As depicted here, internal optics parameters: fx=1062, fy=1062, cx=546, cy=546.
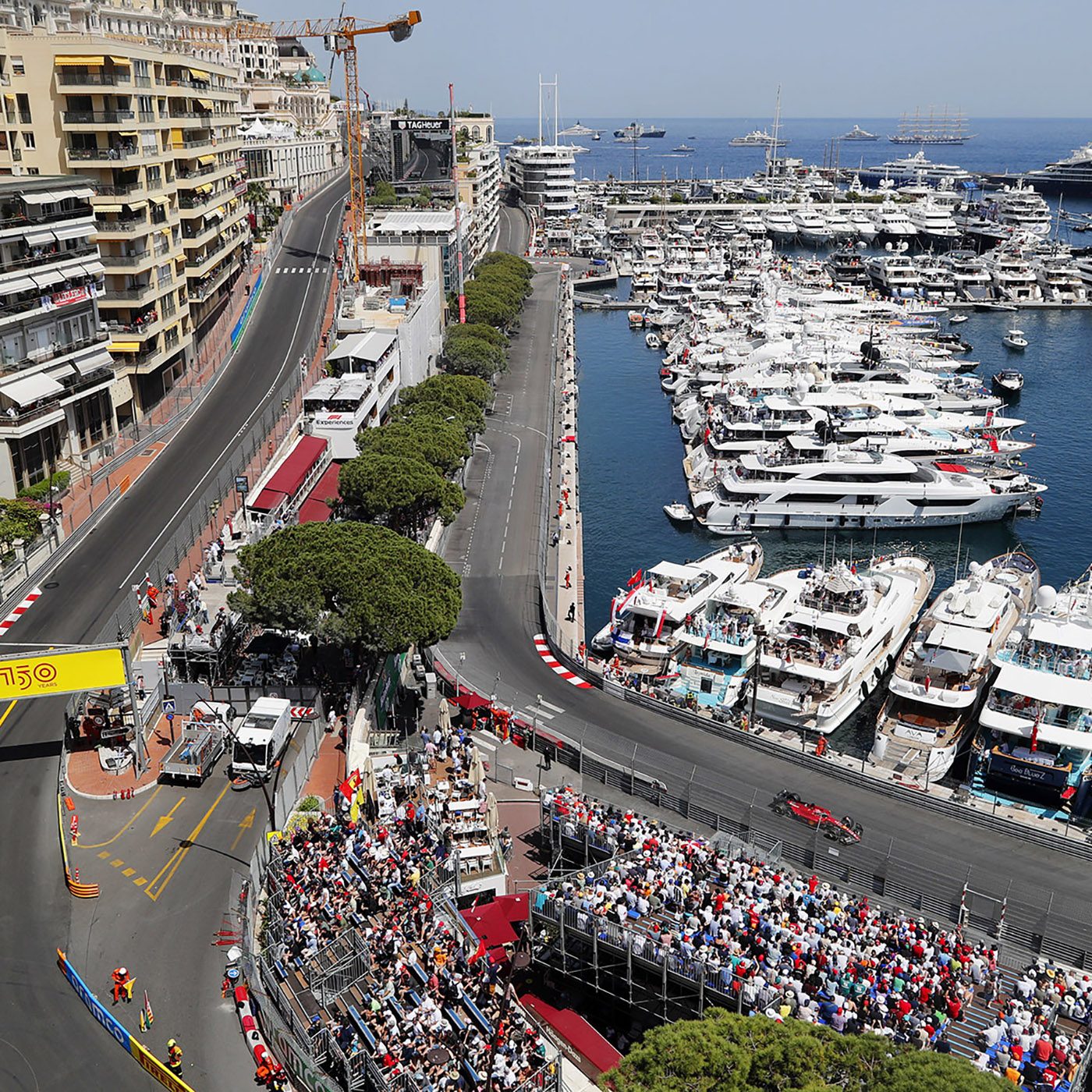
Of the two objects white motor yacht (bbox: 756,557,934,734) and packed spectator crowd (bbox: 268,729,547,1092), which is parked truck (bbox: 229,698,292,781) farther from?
white motor yacht (bbox: 756,557,934,734)

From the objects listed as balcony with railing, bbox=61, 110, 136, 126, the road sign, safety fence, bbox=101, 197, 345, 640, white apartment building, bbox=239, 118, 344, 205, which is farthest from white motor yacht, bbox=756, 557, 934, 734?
white apartment building, bbox=239, 118, 344, 205

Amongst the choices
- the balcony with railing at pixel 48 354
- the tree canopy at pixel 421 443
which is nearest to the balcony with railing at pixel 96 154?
the balcony with railing at pixel 48 354

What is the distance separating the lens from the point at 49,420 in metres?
59.7

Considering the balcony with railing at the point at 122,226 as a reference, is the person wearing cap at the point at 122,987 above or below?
below

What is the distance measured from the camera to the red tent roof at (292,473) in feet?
190

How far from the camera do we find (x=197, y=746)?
38.4 metres

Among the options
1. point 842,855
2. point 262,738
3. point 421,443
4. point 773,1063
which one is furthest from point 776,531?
point 773,1063

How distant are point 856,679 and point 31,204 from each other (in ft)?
171

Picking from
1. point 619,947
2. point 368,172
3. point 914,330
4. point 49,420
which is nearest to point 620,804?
point 619,947

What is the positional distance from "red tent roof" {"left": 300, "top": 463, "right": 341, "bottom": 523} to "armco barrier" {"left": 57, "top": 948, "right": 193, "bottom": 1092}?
32.9 metres

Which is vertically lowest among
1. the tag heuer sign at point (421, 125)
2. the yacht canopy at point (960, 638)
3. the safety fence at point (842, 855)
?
the safety fence at point (842, 855)

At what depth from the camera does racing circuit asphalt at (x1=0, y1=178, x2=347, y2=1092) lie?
26.4 meters

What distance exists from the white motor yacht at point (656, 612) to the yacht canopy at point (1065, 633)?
Result: 15.9 metres

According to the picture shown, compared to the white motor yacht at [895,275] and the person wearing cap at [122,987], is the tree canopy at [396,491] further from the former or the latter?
the white motor yacht at [895,275]
